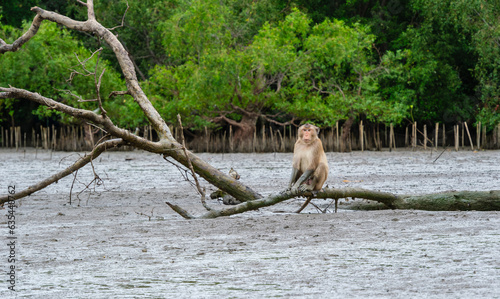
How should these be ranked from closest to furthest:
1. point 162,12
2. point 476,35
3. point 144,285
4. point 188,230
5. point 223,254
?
point 144,285
point 223,254
point 188,230
point 476,35
point 162,12

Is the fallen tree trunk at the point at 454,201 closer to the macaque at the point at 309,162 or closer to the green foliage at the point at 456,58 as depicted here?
the macaque at the point at 309,162

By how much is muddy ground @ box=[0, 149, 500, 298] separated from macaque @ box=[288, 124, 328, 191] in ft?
1.32

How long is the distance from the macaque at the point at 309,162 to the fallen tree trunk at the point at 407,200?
15cm

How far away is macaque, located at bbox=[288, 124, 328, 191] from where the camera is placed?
26.0 feet

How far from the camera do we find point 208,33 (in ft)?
87.9

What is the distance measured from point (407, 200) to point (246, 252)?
9.57 feet

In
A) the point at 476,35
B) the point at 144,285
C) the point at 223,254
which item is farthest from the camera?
the point at 476,35

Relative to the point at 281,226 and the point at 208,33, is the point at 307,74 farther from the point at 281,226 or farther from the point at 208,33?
the point at 281,226

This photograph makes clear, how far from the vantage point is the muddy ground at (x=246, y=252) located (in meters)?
4.67

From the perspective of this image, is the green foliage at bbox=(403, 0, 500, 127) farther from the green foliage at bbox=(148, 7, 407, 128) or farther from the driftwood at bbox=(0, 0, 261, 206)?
the driftwood at bbox=(0, 0, 261, 206)

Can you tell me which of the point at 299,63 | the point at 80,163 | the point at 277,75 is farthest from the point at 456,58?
the point at 80,163

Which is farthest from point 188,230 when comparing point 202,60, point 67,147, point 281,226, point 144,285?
point 67,147

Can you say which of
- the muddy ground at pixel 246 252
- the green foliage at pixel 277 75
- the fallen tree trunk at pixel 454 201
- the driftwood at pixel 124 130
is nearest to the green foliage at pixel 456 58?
the green foliage at pixel 277 75

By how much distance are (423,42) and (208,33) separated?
28.1ft
